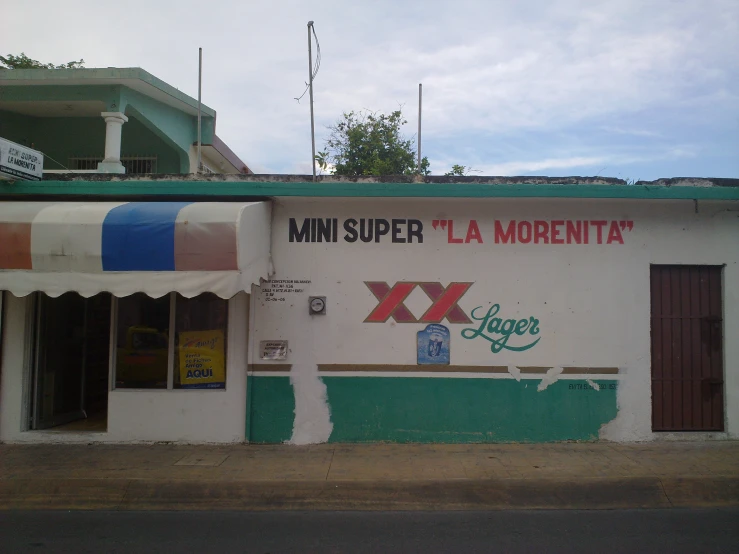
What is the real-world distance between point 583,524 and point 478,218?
3834 millimetres

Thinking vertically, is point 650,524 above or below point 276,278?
below

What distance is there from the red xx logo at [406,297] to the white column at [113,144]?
474cm

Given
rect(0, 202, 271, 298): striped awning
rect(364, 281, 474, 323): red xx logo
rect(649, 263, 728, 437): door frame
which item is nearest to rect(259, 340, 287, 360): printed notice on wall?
rect(364, 281, 474, 323): red xx logo

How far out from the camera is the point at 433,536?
507cm

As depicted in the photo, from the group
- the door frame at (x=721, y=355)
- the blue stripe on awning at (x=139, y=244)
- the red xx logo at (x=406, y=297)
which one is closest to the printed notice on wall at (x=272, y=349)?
the red xx logo at (x=406, y=297)

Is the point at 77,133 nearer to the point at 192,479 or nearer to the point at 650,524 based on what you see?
Answer: the point at 192,479

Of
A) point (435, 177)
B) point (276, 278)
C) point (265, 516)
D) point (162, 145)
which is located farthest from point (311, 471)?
point (162, 145)

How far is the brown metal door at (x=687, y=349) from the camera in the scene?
764 cm

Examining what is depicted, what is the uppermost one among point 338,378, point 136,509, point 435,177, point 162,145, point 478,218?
point 162,145

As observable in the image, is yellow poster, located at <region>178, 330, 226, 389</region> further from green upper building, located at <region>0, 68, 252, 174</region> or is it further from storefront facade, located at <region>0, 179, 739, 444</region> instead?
green upper building, located at <region>0, 68, 252, 174</region>

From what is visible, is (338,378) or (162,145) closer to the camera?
(338,378)

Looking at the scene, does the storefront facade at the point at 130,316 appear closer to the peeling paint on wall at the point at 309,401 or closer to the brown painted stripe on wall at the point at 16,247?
the brown painted stripe on wall at the point at 16,247

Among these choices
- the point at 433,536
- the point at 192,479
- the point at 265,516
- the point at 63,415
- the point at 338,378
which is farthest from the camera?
the point at 63,415

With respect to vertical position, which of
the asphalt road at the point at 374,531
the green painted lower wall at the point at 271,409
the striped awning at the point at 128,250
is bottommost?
the asphalt road at the point at 374,531
